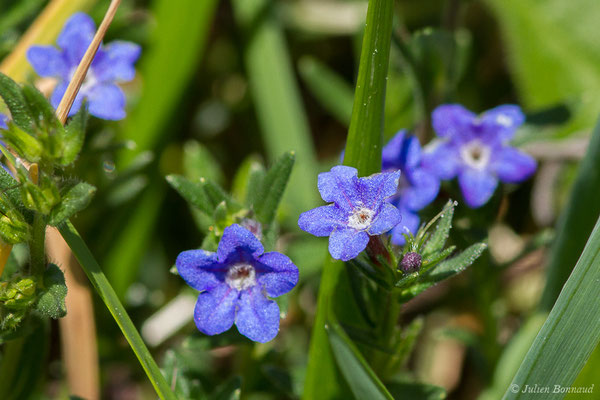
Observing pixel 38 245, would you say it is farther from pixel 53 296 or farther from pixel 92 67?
pixel 92 67

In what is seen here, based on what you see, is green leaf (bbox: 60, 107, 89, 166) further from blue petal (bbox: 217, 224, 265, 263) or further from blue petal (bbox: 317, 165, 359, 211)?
blue petal (bbox: 317, 165, 359, 211)

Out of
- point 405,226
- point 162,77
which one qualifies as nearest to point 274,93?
point 162,77

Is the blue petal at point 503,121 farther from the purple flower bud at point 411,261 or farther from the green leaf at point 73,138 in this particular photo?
the green leaf at point 73,138

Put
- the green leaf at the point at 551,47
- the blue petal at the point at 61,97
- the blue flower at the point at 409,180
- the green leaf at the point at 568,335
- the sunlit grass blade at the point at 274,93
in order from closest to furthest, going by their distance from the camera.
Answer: the green leaf at the point at 568,335 < the blue flower at the point at 409,180 < the blue petal at the point at 61,97 < the sunlit grass blade at the point at 274,93 < the green leaf at the point at 551,47

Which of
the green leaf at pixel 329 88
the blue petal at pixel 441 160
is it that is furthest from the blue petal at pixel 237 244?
the green leaf at pixel 329 88

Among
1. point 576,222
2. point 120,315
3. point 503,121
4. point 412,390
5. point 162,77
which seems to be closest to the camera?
point 120,315

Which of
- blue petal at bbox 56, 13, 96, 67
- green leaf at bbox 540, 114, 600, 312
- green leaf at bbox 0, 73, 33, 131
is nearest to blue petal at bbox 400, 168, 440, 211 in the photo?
green leaf at bbox 540, 114, 600, 312
